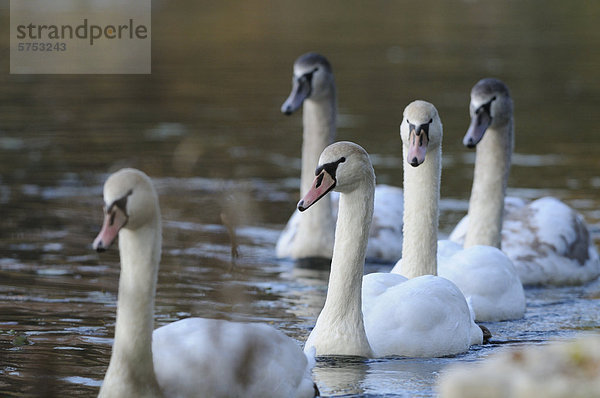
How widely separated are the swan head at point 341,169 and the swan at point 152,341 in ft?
5.92

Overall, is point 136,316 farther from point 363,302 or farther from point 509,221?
point 509,221

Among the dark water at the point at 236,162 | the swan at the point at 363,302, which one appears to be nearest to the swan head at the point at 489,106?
the dark water at the point at 236,162

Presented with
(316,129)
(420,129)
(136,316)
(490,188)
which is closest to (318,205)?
(316,129)

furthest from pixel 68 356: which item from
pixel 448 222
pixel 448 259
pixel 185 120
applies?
pixel 185 120

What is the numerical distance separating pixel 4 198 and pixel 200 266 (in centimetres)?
402

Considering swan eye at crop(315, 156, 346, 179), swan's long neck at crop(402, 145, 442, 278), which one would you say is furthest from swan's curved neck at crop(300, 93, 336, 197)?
swan eye at crop(315, 156, 346, 179)

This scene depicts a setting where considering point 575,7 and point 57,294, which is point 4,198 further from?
point 575,7

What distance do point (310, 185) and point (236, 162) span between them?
5.05 meters

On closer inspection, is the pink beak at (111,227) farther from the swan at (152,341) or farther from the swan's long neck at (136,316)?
the swan's long neck at (136,316)

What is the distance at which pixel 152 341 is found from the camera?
271 inches

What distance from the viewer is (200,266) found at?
42.5ft

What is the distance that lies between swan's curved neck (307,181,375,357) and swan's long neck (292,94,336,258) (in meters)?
4.47

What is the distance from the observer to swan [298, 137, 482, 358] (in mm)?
8695

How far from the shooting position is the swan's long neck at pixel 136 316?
652 centimetres
